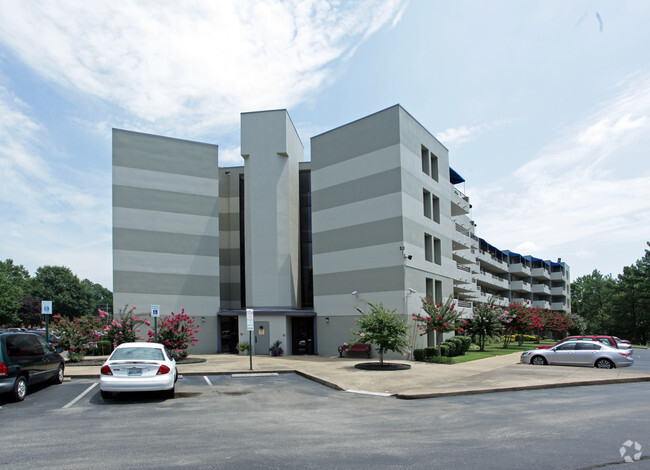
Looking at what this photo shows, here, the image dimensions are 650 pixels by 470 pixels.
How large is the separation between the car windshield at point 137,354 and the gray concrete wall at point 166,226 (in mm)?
19843

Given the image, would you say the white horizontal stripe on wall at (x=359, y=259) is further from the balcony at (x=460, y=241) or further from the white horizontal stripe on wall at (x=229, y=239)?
the balcony at (x=460, y=241)

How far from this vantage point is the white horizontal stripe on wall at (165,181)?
32459 millimetres

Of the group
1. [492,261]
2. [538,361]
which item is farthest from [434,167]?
Result: [492,261]

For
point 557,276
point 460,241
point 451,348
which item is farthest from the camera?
point 557,276

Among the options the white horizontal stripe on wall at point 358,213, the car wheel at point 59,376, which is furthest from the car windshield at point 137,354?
the white horizontal stripe on wall at point 358,213

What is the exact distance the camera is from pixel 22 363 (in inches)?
503

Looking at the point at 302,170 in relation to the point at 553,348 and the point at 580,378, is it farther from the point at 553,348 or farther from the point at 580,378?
the point at 580,378

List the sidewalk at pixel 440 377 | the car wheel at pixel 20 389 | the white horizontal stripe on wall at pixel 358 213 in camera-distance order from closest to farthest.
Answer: the car wheel at pixel 20 389, the sidewalk at pixel 440 377, the white horizontal stripe on wall at pixel 358 213

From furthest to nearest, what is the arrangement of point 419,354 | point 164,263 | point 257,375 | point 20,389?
point 164,263, point 419,354, point 257,375, point 20,389

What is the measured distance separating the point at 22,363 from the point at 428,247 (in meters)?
25.3

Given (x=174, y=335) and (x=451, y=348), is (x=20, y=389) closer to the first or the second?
(x=174, y=335)

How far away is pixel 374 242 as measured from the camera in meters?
29.2

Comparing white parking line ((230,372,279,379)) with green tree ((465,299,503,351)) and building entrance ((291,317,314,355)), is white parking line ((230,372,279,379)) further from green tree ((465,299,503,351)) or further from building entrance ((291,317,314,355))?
green tree ((465,299,503,351))

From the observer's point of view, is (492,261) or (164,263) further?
(492,261)
